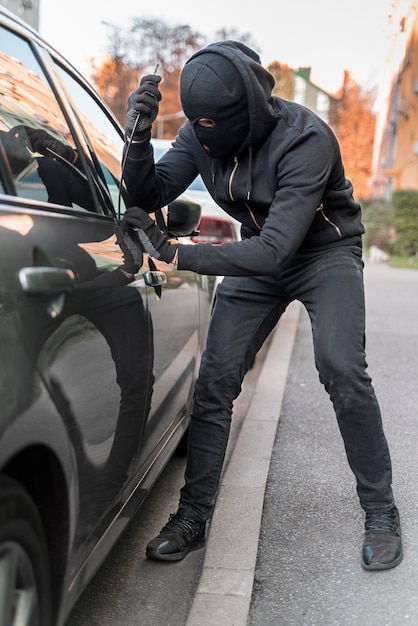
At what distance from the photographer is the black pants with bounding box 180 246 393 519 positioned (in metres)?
2.97

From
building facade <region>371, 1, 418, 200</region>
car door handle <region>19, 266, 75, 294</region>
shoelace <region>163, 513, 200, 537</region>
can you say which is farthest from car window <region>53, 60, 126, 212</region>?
building facade <region>371, 1, 418, 200</region>

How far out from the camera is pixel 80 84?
297 centimetres

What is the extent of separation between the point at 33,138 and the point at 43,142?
0.07 metres

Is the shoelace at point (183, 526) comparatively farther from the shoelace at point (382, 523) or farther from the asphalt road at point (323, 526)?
the shoelace at point (382, 523)

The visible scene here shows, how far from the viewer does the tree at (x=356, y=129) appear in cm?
4478

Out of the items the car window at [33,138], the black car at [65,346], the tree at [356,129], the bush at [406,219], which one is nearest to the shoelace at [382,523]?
the black car at [65,346]

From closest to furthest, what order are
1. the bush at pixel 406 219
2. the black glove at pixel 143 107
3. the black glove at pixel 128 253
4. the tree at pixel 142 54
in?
the black glove at pixel 128 253 < the black glove at pixel 143 107 < the bush at pixel 406 219 < the tree at pixel 142 54

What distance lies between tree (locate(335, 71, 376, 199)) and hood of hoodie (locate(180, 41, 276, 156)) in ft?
141

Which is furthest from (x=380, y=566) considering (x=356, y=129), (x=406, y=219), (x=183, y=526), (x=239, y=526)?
(x=356, y=129)

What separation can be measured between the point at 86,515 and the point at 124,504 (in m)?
0.49

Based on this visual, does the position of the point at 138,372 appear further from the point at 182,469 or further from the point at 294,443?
the point at 294,443

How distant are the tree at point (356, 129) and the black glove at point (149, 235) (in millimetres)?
43084

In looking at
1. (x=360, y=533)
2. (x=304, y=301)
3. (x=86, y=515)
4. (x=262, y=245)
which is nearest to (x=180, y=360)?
(x=304, y=301)

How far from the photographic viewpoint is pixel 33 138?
2275 millimetres
